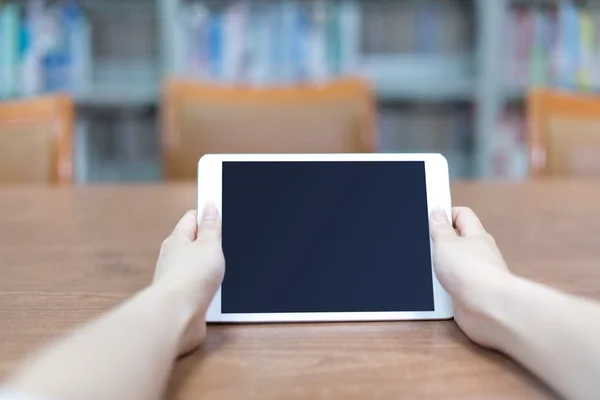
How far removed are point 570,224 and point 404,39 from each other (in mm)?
1902

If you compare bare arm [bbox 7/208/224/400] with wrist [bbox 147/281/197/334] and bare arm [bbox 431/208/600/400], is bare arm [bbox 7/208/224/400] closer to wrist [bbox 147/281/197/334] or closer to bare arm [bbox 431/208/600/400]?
wrist [bbox 147/281/197/334]

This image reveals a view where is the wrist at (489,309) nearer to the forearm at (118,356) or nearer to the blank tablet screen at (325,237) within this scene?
the blank tablet screen at (325,237)

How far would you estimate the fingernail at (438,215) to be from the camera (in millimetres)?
553

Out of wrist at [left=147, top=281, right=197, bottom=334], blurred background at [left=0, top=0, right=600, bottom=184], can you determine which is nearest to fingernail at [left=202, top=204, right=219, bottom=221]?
wrist at [left=147, top=281, right=197, bottom=334]

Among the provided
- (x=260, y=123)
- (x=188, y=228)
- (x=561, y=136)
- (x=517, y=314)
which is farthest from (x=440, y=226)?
(x=561, y=136)

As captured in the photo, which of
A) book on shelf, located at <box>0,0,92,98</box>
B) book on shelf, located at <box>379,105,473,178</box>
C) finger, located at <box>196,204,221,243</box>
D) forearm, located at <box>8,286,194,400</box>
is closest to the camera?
forearm, located at <box>8,286,194,400</box>

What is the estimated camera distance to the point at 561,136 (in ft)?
4.96

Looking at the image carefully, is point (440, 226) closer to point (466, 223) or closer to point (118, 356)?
point (466, 223)

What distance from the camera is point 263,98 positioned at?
151 centimetres

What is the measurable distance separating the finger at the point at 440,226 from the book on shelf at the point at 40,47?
2.24 meters

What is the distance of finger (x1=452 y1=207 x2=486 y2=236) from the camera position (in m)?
0.54

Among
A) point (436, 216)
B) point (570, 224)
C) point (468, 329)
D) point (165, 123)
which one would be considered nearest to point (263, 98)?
point (165, 123)

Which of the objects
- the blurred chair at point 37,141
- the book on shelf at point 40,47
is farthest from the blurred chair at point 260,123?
the book on shelf at point 40,47

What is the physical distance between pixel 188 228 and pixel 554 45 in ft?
7.80
